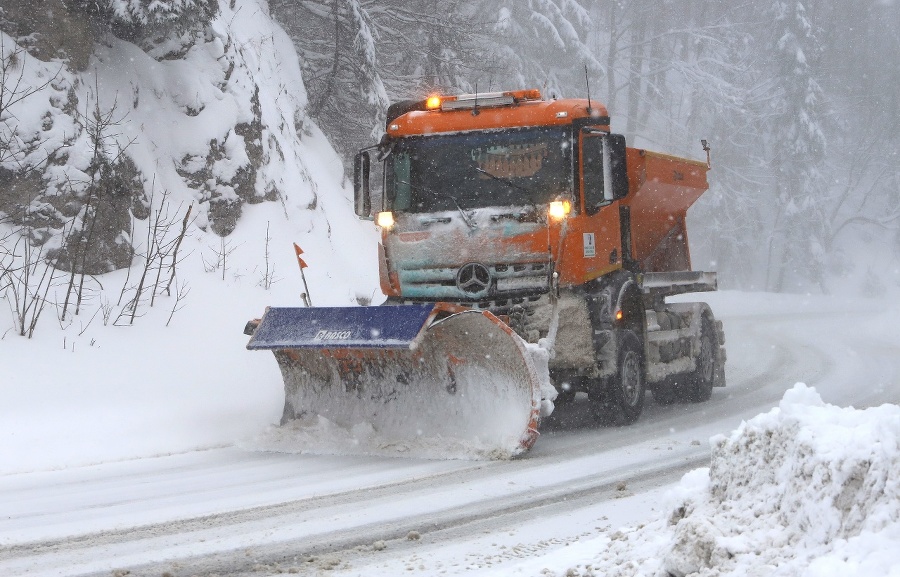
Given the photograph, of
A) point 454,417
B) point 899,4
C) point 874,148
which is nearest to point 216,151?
point 454,417

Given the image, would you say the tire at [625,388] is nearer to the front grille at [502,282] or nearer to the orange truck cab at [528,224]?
the orange truck cab at [528,224]

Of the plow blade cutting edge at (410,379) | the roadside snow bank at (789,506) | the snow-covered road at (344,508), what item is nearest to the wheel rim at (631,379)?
the snow-covered road at (344,508)

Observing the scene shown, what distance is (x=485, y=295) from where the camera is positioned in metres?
8.41

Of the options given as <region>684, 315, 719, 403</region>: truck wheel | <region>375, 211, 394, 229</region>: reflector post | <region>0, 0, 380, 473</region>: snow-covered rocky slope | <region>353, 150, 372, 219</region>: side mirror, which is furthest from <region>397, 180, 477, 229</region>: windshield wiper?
<region>684, 315, 719, 403</region>: truck wheel

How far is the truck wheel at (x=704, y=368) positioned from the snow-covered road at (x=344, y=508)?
1.64 meters

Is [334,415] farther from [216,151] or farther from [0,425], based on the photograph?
[216,151]

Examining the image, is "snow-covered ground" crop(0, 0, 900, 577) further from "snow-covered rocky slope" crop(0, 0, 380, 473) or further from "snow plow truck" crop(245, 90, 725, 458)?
"snow plow truck" crop(245, 90, 725, 458)

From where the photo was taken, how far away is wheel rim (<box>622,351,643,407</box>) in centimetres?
902

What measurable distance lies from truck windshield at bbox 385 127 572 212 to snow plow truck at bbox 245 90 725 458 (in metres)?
0.01

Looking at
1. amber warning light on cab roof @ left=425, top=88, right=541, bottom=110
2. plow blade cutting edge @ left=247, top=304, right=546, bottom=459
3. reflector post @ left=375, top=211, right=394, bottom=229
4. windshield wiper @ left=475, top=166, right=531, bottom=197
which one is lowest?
plow blade cutting edge @ left=247, top=304, right=546, bottom=459

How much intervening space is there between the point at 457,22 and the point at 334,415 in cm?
1612

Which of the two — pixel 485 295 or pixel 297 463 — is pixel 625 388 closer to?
pixel 485 295

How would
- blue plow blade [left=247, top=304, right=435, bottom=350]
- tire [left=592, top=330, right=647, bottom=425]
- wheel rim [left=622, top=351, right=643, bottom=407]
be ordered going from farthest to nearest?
wheel rim [left=622, top=351, right=643, bottom=407] → tire [left=592, top=330, right=647, bottom=425] → blue plow blade [left=247, top=304, right=435, bottom=350]

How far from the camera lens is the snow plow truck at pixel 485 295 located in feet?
25.0
